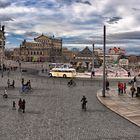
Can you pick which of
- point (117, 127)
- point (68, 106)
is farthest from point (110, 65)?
point (117, 127)

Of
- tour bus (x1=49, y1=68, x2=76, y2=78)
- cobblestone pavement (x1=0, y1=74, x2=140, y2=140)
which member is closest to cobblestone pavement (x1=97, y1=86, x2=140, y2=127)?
cobblestone pavement (x1=0, y1=74, x2=140, y2=140)

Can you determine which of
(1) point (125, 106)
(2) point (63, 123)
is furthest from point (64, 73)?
(2) point (63, 123)

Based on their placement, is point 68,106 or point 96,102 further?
point 96,102

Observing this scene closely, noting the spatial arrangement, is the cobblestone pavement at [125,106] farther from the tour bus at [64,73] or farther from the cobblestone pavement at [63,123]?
the tour bus at [64,73]

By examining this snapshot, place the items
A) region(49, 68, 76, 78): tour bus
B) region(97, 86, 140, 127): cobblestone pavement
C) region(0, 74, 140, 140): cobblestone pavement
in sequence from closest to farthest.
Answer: region(0, 74, 140, 140): cobblestone pavement, region(97, 86, 140, 127): cobblestone pavement, region(49, 68, 76, 78): tour bus

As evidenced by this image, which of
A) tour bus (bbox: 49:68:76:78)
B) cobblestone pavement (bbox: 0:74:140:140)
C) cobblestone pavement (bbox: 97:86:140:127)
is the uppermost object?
tour bus (bbox: 49:68:76:78)

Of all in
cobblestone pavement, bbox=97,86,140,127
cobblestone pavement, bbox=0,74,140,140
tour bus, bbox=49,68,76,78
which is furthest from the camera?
tour bus, bbox=49,68,76,78

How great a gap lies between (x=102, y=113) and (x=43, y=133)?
8223 millimetres

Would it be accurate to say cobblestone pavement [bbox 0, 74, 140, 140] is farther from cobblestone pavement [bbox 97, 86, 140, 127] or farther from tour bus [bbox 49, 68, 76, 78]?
tour bus [bbox 49, 68, 76, 78]

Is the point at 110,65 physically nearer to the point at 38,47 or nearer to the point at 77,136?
the point at 38,47

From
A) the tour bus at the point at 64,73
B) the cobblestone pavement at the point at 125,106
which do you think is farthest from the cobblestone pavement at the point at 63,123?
the tour bus at the point at 64,73

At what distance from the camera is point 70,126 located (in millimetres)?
21562

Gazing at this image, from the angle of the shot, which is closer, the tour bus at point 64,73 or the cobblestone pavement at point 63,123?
the cobblestone pavement at point 63,123

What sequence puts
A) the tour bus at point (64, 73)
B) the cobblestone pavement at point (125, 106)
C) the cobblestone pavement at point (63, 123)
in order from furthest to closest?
the tour bus at point (64, 73) → the cobblestone pavement at point (125, 106) → the cobblestone pavement at point (63, 123)
